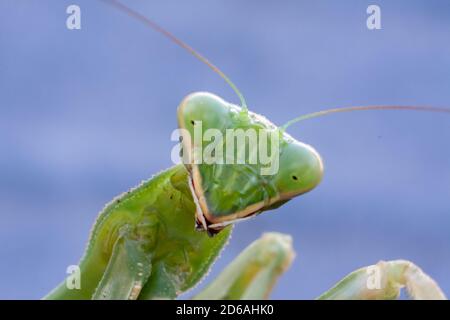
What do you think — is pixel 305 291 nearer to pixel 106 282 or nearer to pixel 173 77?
pixel 173 77

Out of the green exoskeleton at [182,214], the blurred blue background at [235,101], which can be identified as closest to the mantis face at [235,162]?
the green exoskeleton at [182,214]

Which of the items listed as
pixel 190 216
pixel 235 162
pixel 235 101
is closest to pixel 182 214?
pixel 190 216

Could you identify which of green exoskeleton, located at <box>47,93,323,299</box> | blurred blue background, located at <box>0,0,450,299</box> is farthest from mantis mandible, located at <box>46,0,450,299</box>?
blurred blue background, located at <box>0,0,450,299</box>

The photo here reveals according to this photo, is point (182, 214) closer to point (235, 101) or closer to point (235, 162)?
point (235, 162)

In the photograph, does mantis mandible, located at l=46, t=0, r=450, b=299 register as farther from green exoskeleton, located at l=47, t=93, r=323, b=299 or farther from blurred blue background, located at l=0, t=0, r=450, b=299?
blurred blue background, located at l=0, t=0, r=450, b=299
